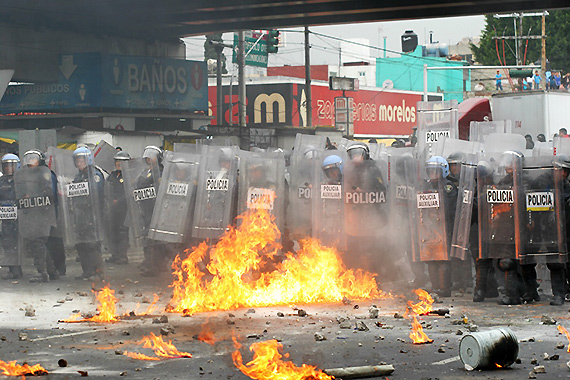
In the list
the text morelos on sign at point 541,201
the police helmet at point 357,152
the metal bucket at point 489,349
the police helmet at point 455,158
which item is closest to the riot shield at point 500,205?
the text morelos on sign at point 541,201

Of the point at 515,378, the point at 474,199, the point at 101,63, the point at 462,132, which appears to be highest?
the point at 101,63

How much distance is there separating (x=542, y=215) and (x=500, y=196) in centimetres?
56

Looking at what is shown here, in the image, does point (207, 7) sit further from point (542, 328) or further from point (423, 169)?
point (542, 328)

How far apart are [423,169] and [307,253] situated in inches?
76.1

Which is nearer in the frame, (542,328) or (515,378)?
(515,378)

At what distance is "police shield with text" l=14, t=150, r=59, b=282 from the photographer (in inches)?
573

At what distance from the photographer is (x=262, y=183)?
13.3 metres

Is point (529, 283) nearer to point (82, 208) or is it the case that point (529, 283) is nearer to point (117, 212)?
point (82, 208)

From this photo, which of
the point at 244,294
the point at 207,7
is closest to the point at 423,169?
the point at 244,294

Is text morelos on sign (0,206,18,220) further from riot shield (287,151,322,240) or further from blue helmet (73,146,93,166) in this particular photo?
riot shield (287,151,322,240)

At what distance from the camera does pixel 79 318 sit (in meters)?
10.9

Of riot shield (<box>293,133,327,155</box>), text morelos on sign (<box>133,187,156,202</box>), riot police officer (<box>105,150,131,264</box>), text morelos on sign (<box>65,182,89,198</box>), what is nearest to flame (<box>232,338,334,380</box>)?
text morelos on sign (<box>133,187,156,202</box>)

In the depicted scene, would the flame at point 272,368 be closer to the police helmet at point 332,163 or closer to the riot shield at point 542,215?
the riot shield at point 542,215

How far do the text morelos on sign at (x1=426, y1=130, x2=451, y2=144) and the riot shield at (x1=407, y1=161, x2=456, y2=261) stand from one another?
2658mm
